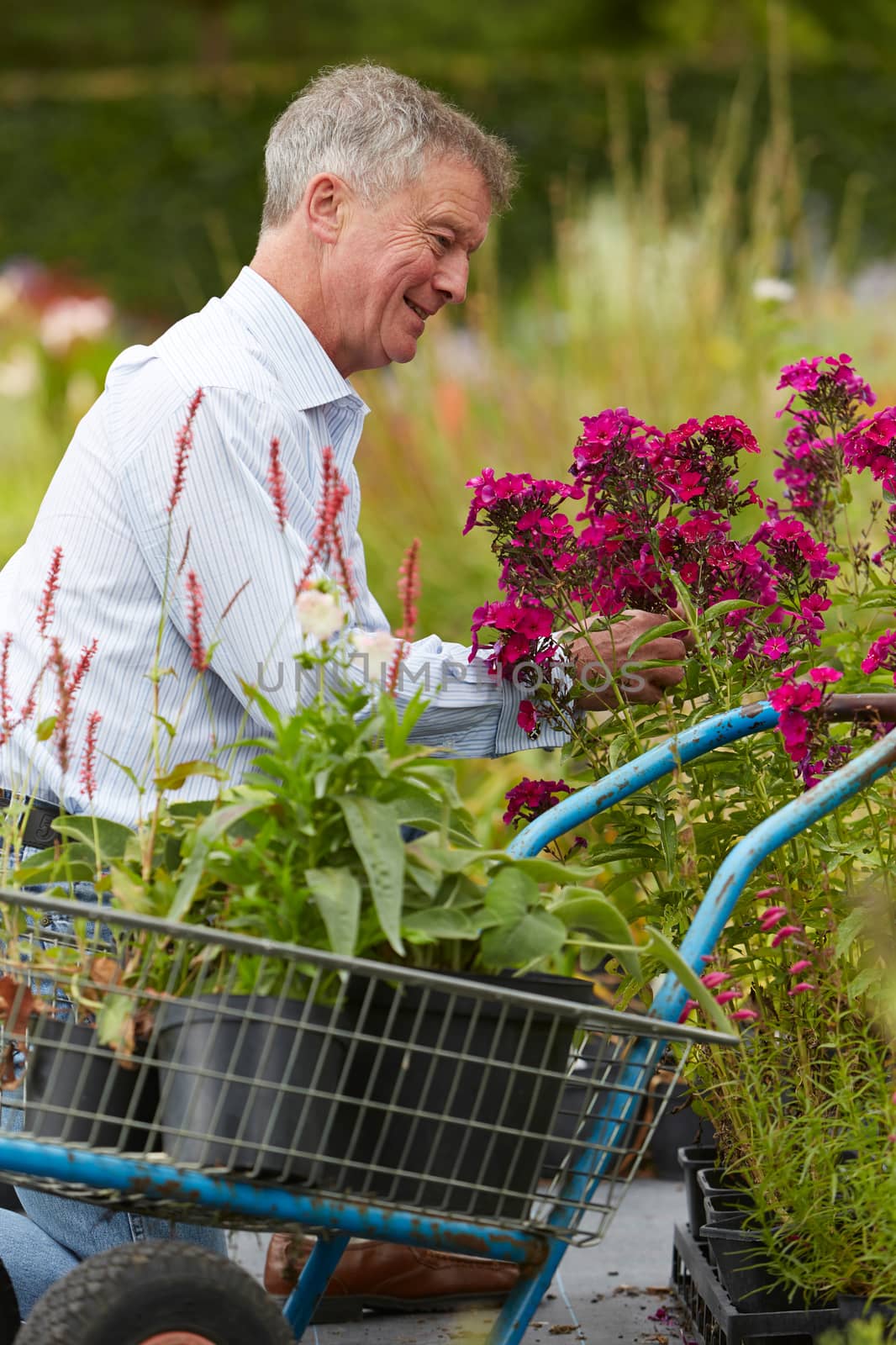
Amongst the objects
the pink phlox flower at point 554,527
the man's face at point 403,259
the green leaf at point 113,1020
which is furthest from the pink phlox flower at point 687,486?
the green leaf at point 113,1020

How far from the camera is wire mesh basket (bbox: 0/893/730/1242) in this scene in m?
1.65

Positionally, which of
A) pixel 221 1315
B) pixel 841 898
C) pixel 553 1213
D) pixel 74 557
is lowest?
pixel 221 1315

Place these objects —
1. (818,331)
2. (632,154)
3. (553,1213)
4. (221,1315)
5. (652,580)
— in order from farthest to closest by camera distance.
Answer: (632,154) < (818,331) < (652,580) < (553,1213) < (221,1315)

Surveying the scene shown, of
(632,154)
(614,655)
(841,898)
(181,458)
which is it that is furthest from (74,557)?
(632,154)

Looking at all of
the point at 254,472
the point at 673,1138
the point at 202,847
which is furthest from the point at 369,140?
the point at 673,1138

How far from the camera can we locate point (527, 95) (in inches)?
437

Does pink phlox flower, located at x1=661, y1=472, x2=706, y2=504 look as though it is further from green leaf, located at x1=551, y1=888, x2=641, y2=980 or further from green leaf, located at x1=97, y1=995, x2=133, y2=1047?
green leaf, located at x1=97, y1=995, x2=133, y2=1047

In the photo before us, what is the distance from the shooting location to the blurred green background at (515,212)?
18.1 feet

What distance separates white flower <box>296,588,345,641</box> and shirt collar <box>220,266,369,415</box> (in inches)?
27.2

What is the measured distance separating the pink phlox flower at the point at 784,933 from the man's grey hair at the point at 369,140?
1.25 m

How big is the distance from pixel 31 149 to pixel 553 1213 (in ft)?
35.8

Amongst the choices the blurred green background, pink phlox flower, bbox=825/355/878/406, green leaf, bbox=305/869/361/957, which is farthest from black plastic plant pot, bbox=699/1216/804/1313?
the blurred green background

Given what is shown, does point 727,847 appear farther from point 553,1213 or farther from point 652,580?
point 553,1213

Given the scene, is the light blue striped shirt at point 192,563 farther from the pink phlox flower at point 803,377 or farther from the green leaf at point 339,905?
the pink phlox flower at point 803,377
